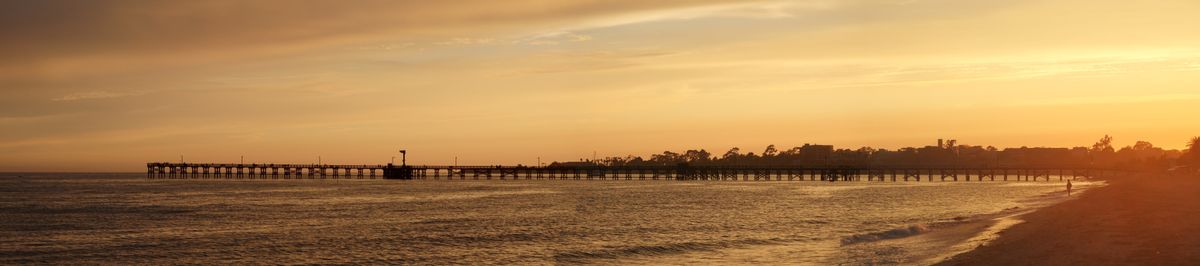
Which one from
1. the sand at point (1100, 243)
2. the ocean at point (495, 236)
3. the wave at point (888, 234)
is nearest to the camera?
the sand at point (1100, 243)

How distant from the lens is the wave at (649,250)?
30641mm

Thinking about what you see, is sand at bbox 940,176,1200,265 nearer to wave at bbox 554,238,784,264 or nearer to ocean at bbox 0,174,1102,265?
ocean at bbox 0,174,1102,265

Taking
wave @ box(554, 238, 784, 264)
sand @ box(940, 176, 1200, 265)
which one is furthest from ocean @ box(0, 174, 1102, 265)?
sand @ box(940, 176, 1200, 265)

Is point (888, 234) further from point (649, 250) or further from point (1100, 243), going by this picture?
point (1100, 243)

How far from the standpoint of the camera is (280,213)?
194ft

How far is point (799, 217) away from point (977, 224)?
11.8 m

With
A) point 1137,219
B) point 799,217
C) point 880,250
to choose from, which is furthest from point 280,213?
point 1137,219

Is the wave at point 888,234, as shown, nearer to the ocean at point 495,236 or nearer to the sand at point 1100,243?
the ocean at point 495,236

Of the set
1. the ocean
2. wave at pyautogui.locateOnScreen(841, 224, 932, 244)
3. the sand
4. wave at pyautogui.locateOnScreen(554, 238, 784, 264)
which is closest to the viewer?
the sand

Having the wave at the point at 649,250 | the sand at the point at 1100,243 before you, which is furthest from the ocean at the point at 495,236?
the sand at the point at 1100,243

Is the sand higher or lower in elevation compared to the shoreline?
higher

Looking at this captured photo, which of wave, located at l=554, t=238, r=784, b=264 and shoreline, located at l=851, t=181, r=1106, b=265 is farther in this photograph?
wave, located at l=554, t=238, r=784, b=264

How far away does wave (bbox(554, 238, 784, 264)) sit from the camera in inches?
1206

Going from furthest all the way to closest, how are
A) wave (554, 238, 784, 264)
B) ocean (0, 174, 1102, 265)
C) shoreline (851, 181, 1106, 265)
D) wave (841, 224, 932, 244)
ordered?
wave (841, 224, 932, 244) → wave (554, 238, 784, 264) → ocean (0, 174, 1102, 265) → shoreline (851, 181, 1106, 265)
